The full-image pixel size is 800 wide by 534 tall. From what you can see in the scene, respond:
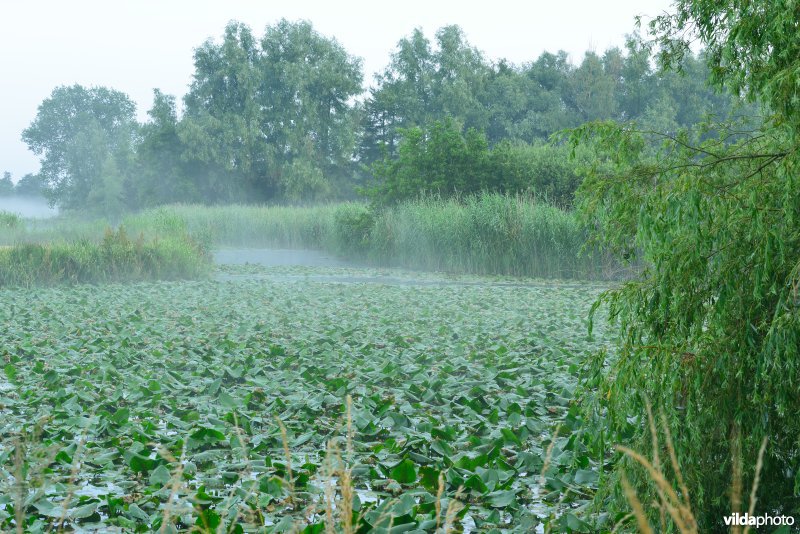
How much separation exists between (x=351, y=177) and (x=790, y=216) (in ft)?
137

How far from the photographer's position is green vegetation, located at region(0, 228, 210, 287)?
1398cm

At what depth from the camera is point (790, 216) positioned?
9.27 ft

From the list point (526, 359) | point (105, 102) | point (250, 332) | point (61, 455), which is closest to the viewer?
point (61, 455)

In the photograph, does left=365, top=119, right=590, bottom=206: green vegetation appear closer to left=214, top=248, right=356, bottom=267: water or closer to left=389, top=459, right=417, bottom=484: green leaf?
left=214, top=248, right=356, bottom=267: water

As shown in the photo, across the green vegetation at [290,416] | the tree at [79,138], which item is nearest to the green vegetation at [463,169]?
the green vegetation at [290,416]

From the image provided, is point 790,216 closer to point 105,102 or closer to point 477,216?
point 477,216

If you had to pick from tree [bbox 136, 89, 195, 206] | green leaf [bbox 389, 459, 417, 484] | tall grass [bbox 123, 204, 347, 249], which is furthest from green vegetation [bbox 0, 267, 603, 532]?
tree [bbox 136, 89, 195, 206]

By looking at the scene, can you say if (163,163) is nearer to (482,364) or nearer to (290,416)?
(482,364)

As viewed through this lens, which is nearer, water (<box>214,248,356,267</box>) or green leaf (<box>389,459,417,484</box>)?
green leaf (<box>389,459,417,484</box>)

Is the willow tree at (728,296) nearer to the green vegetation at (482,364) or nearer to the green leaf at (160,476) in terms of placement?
the green vegetation at (482,364)

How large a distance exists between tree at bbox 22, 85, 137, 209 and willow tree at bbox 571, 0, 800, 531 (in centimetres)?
4586

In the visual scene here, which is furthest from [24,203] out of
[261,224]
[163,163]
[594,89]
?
[594,89]

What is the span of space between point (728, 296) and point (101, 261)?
43.4ft

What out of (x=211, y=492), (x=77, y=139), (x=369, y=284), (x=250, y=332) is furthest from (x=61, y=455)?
(x=77, y=139)
